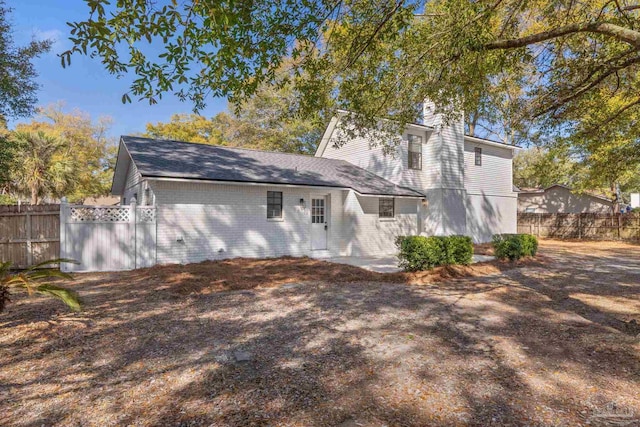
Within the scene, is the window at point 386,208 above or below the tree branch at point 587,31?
below

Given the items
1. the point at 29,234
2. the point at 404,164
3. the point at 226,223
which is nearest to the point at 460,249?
the point at 404,164

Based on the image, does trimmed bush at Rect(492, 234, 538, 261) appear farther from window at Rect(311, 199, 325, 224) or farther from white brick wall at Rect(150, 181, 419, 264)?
window at Rect(311, 199, 325, 224)

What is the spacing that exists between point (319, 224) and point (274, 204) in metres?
2.10

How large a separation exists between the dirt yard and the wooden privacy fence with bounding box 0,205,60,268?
3.08m

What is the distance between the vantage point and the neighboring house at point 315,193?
36.5 ft

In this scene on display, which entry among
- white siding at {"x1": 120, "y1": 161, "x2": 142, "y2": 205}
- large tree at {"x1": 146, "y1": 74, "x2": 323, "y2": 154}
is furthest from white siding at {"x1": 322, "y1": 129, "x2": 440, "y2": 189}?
large tree at {"x1": 146, "y1": 74, "x2": 323, "y2": 154}

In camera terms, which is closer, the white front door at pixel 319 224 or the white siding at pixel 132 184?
the white siding at pixel 132 184

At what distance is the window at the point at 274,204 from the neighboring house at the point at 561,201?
64.2 feet

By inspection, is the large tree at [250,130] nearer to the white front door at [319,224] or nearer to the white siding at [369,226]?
the white siding at [369,226]

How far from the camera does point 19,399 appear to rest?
10.1ft

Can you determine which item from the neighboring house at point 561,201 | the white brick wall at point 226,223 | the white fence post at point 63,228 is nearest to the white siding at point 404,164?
the white brick wall at point 226,223

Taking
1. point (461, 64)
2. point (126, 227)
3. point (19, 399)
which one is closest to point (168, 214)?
point (126, 227)

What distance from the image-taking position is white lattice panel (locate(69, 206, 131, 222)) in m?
9.69

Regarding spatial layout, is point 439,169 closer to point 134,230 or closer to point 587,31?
point 587,31
